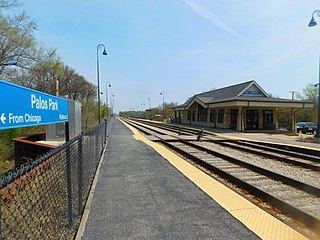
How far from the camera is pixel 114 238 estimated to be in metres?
3.45

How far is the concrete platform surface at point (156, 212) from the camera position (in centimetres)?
360

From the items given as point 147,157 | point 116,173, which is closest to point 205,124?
point 147,157

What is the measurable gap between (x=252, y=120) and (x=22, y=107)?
34.2 metres

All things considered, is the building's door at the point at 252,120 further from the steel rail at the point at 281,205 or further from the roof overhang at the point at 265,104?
the steel rail at the point at 281,205

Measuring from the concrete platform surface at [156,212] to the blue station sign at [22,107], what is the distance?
198 centimetres

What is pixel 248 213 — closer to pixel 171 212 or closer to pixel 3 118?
pixel 171 212

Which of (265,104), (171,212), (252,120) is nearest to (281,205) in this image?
(171,212)

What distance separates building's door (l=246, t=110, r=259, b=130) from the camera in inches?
1334

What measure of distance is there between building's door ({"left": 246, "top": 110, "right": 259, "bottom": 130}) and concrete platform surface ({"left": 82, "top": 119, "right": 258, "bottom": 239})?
97.2 ft

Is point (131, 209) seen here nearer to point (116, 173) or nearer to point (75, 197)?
point (75, 197)

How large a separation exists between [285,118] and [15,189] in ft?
175

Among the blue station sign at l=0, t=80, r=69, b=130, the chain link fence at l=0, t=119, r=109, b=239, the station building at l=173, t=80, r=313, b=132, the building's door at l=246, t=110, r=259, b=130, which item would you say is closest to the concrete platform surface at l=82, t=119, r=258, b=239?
the chain link fence at l=0, t=119, r=109, b=239

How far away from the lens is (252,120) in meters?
34.0

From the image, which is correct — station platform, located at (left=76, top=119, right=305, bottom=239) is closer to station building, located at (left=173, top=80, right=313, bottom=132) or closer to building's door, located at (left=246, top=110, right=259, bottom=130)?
station building, located at (left=173, top=80, right=313, bottom=132)
